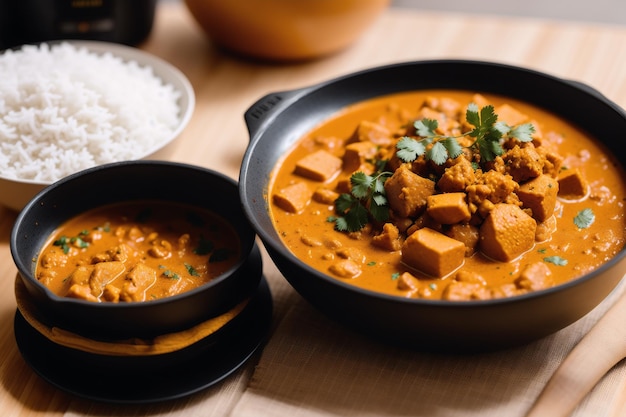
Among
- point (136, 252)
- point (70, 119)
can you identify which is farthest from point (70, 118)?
point (136, 252)

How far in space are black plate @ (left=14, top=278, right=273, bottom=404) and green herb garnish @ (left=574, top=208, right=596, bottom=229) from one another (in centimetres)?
101

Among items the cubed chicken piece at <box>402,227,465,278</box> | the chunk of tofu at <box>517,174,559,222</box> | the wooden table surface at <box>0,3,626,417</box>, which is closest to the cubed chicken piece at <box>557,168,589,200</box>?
the chunk of tofu at <box>517,174,559,222</box>

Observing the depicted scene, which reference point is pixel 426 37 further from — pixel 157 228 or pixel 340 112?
pixel 157 228

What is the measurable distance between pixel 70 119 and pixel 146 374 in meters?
1.10

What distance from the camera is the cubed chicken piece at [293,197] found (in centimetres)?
264

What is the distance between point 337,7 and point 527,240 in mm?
1776

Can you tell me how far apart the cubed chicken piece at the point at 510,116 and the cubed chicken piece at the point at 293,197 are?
75 cm

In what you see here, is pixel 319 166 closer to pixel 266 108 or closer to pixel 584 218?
pixel 266 108

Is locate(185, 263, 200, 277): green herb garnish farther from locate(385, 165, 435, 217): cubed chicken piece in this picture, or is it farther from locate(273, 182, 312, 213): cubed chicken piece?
locate(385, 165, 435, 217): cubed chicken piece

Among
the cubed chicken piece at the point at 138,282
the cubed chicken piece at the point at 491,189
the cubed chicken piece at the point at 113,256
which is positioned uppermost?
the cubed chicken piece at the point at 491,189

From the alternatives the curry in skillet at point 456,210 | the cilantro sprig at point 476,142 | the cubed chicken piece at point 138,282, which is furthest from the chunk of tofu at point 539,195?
the cubed chicken piece at point 138,282

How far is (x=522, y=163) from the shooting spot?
244 centimetres

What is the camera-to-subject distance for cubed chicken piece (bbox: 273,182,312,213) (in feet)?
8.65

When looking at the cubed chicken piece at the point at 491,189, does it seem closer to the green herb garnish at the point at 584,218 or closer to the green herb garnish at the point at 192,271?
the green herb garnish at the point at 584,218
